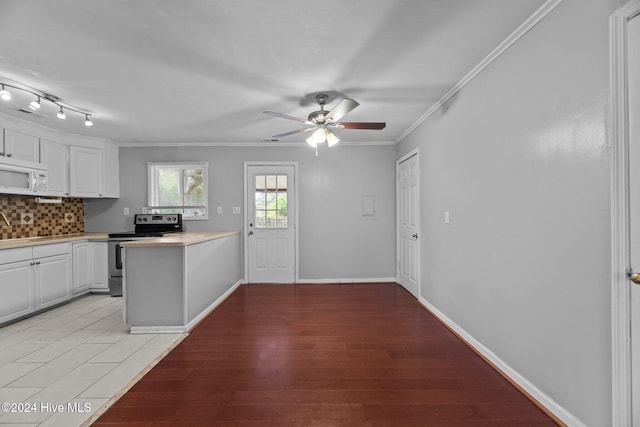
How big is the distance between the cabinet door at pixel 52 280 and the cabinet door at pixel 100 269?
387 millimetres

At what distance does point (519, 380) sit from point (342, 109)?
7.94ft

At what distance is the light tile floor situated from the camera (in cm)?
181

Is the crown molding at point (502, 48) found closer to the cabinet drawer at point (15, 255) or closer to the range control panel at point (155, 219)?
the range control panel at point (155, 219)

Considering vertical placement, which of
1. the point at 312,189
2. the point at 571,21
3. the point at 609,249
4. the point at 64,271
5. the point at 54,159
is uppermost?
the point at 571,21

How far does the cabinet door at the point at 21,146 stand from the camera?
345 centimetres

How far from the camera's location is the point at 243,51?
216cm

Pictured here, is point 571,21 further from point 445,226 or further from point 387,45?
point 445,226

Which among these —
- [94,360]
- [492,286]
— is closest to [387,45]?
[492,286]

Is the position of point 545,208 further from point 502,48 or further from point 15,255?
point 15,255

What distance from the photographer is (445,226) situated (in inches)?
123

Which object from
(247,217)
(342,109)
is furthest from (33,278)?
(342,109)

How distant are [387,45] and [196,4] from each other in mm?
1253

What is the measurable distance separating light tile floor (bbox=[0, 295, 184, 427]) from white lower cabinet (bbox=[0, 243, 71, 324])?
164 millimetres

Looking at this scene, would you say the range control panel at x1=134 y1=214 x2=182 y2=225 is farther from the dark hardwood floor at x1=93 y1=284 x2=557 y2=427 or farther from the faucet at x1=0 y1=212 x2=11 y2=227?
the dark hardwood floor at x1=93 y1=284 x2=557 y2=427
